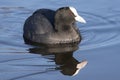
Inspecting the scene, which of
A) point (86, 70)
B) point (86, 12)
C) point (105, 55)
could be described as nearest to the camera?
point (86, 70)

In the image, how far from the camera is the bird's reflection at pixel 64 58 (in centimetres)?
966

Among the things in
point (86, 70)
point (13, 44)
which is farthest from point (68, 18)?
point (86, 70)

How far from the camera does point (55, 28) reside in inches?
443

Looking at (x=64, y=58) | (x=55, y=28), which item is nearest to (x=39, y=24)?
(x=55, y=28)

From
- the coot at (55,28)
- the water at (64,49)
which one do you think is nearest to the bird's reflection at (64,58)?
the water at (64,49)

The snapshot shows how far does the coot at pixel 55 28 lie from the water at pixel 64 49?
259 mm

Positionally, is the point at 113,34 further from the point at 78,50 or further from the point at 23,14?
the point at 23,14

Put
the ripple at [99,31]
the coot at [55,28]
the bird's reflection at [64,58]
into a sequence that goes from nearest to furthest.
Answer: the bird's reflection at [64,58]
the ripple at [99,31]
the coot at [55,28]

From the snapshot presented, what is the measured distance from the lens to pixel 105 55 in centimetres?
1028

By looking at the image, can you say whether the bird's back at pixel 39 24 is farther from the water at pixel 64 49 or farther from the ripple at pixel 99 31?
the ripple at pixel 99 31

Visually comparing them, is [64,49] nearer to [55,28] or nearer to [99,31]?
[55,28]

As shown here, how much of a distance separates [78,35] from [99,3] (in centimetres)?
240

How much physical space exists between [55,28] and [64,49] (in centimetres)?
66

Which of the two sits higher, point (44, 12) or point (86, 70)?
point (44, 12)
